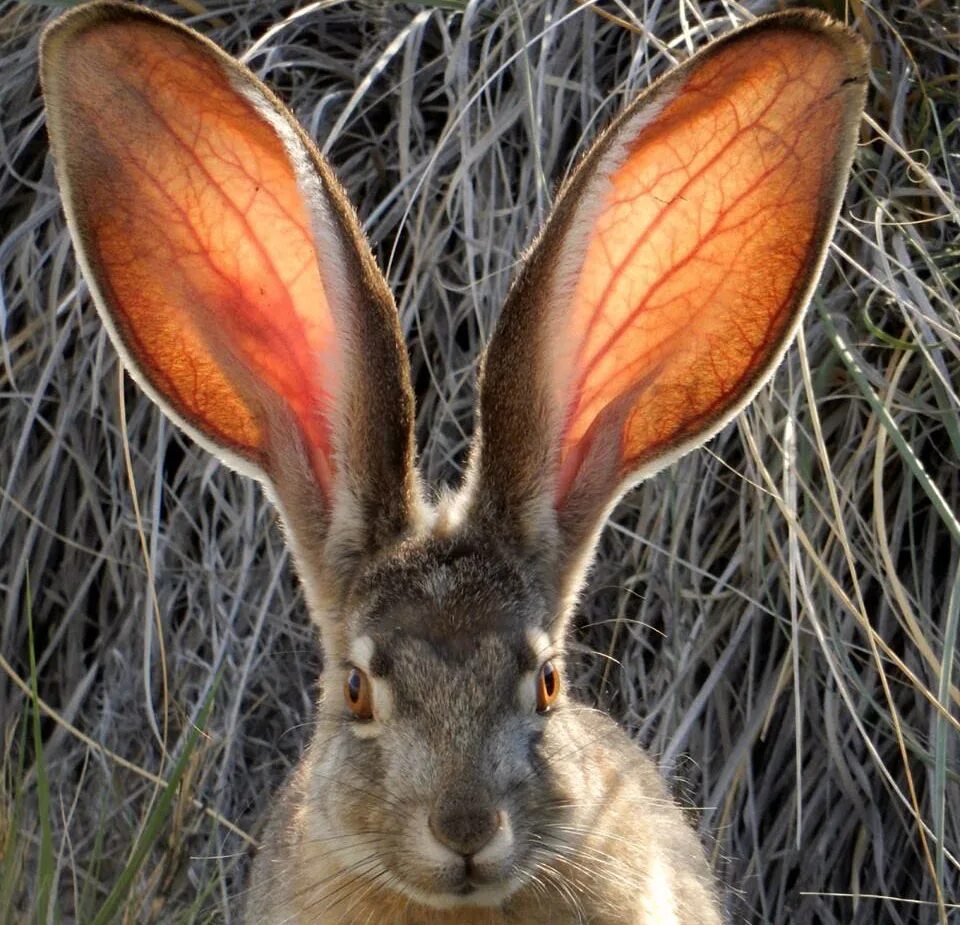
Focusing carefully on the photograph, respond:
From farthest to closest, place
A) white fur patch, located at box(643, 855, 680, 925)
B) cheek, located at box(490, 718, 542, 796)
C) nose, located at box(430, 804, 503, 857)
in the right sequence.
Answer: white fur patch, located at box(643, 855, 680, 925), cheek, located at box(490, 718, 542, 796), nose, located at box(430, 804, 503, 857)

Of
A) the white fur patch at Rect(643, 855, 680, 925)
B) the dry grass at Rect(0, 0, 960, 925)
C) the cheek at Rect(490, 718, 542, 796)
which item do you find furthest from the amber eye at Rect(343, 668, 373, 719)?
the dry grass at Rect(0, 0, 960, 925)

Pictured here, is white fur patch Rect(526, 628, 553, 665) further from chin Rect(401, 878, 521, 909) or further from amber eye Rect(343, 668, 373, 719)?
chin Rect(401, 878, 521, 909)

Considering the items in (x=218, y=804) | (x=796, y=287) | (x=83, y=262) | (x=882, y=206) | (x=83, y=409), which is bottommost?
(x=218, y=804)

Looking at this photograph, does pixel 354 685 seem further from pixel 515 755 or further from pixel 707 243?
pixel 707 243

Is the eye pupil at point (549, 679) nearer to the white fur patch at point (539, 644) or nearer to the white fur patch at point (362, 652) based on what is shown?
the white fur patch at point (539, 644)

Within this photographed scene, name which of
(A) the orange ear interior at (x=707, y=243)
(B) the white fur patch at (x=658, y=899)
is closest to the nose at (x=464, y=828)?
(B) the white fur patch at (x=658, y=899)

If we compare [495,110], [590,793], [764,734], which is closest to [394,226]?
[495,110]

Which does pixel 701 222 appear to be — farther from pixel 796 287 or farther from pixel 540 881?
pixel 540 881
